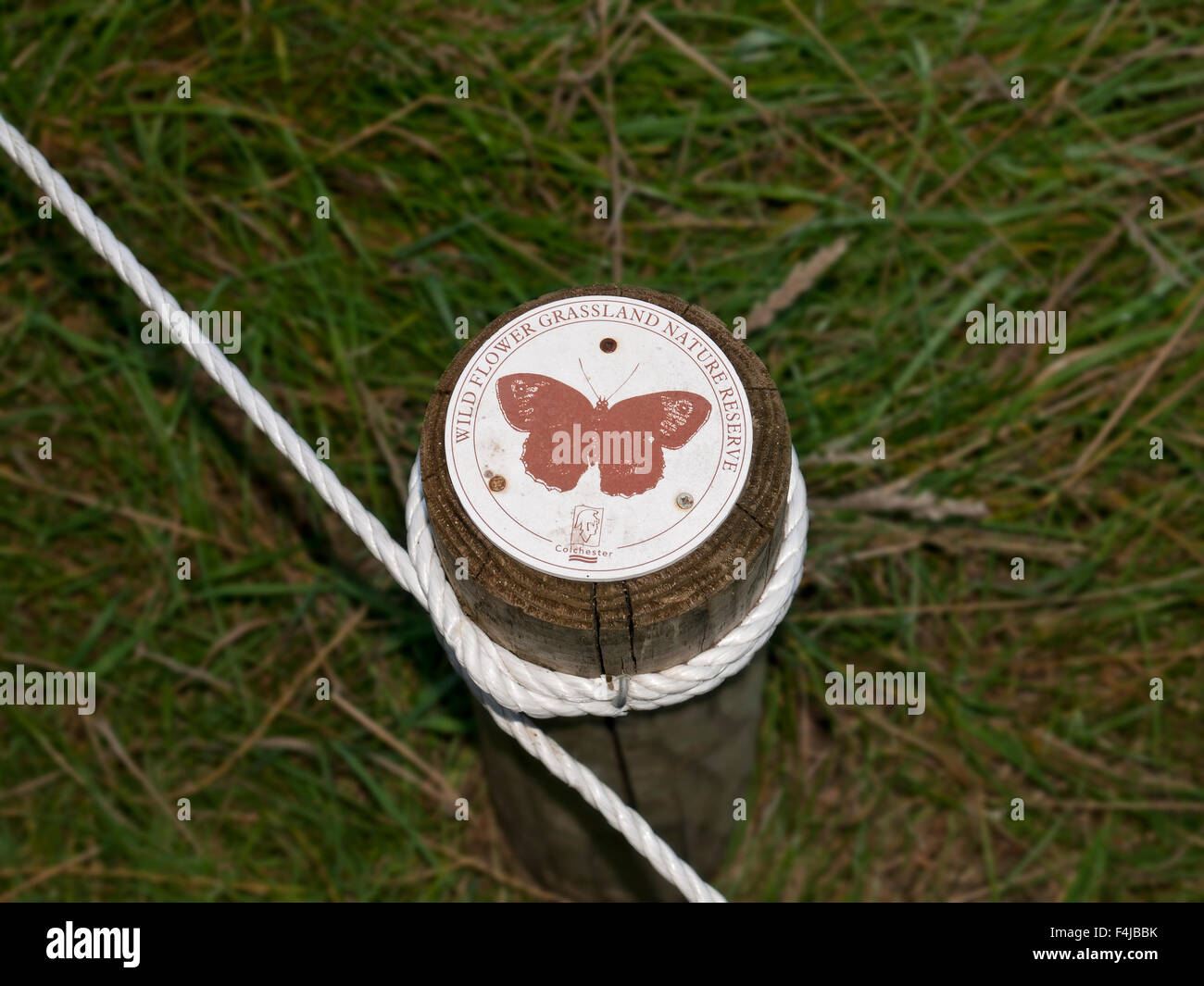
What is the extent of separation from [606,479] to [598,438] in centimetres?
5

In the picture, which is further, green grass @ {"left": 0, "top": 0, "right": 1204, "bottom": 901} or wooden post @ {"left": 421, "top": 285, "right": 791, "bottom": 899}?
green grass @ {"left": 0, "top": 0, "right": 1204, "bottom": 901}

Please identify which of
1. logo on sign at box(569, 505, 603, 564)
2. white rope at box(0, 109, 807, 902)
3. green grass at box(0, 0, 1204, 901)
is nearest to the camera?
logo on sign at box(569, 505, 603, 564)

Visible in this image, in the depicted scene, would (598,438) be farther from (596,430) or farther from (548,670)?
(548,670)

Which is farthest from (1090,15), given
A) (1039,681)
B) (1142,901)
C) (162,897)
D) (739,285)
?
(162,897)

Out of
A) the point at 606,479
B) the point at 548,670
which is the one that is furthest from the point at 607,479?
the point at 548,670

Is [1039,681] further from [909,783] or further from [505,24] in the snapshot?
[505,24]

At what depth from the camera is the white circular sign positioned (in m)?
1.12

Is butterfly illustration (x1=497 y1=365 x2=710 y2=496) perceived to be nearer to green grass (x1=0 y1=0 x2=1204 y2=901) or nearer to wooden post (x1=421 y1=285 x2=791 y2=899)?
wooden post (x1=421 y1=285 x2=791 y2=899)

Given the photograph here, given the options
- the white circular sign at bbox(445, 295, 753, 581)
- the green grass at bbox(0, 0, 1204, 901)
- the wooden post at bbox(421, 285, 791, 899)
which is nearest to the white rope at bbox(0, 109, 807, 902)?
the wooden post at bbox(421, 285, 791, 899)

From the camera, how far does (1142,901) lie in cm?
211

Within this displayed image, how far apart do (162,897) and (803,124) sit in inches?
82.9

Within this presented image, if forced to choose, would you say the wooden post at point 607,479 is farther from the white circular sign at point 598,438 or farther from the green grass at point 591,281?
the green grass at point 591,281

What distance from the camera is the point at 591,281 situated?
2.31 meters

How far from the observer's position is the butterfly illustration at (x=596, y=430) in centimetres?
114
